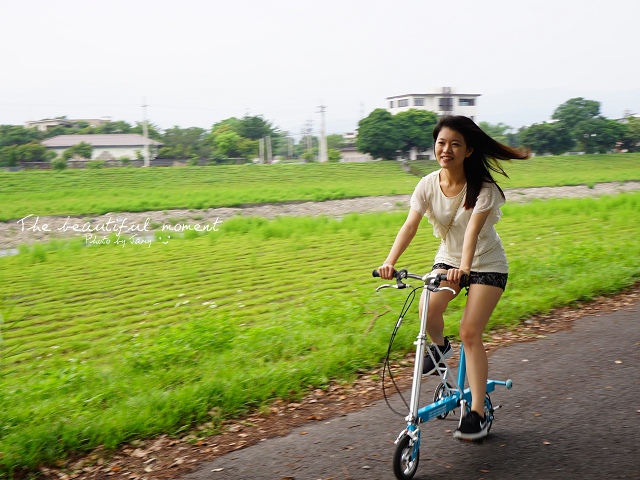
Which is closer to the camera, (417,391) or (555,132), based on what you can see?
(417,391)

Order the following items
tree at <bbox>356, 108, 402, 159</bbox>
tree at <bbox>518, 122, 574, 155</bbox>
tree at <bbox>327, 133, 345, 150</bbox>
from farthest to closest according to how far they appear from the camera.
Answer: tree at <bbox>327, 133, 345, 150</bbox>, tree at <bbox>518, 122, 574, 155</bbox>, tree at <bbox>356, 108, 402, 159</bbox>

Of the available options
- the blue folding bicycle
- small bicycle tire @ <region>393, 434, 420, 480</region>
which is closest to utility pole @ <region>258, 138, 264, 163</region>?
the blue folding bicycle

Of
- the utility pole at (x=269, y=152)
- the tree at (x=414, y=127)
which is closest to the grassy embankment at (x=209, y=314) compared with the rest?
the tree at (x=414, y=127)

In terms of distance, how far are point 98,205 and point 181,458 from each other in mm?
19245

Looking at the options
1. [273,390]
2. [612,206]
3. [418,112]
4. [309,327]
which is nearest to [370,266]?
[309,327]

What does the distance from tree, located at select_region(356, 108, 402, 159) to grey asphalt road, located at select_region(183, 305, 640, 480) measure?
24.9 metres

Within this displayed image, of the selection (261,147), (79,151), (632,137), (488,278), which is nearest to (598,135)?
(632,137)

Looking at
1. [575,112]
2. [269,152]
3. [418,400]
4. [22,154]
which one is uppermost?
[575,112]

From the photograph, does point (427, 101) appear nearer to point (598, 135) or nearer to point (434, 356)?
point (598, 135)

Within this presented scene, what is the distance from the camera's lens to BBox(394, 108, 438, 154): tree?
2692 cm

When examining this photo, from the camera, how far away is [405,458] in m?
2.86

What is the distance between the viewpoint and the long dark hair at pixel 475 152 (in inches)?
123

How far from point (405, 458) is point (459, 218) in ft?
3.59

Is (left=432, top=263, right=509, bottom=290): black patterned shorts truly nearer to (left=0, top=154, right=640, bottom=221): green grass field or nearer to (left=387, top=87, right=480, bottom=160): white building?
(left=0, top=154, right=640, bottom=221): green grass field
